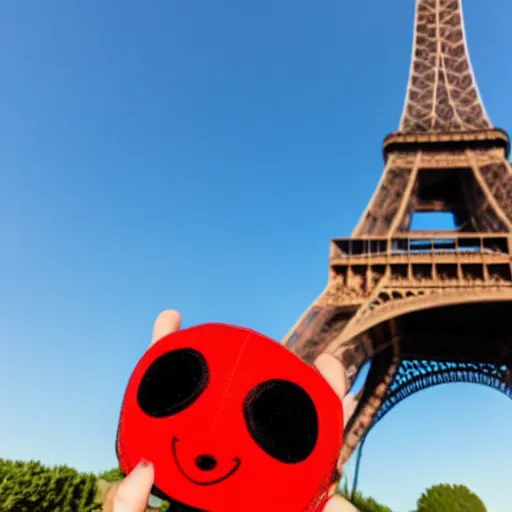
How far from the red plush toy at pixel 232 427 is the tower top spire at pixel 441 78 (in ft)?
71.2

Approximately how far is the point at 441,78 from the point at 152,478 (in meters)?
27.5

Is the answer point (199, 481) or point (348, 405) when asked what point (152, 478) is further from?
point (348, 405)

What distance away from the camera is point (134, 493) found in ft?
7.60

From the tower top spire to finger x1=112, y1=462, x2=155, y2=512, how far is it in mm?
22242

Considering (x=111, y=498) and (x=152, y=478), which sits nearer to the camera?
(x=152, y=478)

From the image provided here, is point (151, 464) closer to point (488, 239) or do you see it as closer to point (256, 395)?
point (256, 395)

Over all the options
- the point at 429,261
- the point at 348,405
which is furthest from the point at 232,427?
the point at 429,261

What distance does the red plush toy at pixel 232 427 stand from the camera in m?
2.35

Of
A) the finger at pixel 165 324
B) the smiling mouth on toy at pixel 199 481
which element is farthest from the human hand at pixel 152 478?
the smiling mouth on toy at pixel 199 481

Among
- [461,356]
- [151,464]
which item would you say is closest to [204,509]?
[151,464]

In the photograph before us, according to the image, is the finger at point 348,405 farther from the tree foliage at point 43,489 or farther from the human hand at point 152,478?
the tree foliage at point 43,489

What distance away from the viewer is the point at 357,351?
49.9ft

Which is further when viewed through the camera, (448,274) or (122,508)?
(448,274)

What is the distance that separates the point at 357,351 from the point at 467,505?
791 cm
